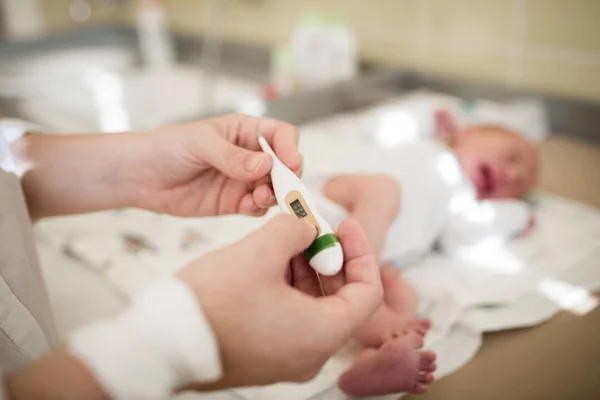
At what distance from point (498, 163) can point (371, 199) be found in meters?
0.37

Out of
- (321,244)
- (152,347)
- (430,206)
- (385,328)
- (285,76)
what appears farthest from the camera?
(285,76)

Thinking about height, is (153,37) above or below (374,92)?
above

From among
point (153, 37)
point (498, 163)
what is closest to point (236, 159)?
point (498, 163)

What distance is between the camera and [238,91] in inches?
73.0

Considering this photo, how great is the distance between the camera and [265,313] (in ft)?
1.46

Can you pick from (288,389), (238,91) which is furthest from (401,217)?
(238,91)

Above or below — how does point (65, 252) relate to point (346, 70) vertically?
below

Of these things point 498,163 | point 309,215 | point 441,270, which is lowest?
point 441,270

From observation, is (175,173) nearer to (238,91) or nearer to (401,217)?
(401,217)

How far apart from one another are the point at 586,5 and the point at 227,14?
1438 mm

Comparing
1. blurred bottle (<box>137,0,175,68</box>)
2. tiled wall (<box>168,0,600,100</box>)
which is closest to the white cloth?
tiled wall (<box>168,0,600,100</box>)

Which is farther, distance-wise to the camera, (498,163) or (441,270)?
(498,163)

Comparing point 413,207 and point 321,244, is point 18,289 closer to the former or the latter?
point 321,244

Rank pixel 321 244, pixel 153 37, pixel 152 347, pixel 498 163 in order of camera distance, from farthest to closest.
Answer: pixel 153 37
pixel 498 163
pixel 321 244
pixel 152 347
